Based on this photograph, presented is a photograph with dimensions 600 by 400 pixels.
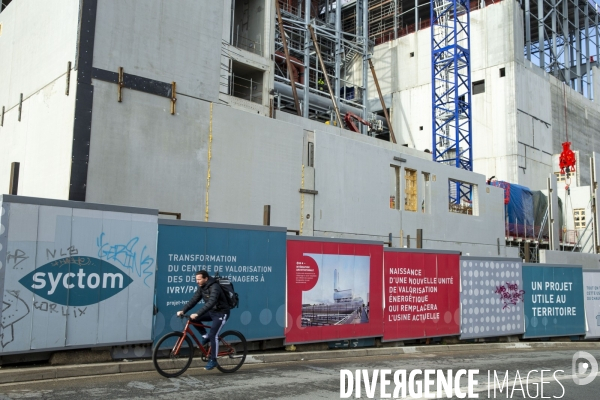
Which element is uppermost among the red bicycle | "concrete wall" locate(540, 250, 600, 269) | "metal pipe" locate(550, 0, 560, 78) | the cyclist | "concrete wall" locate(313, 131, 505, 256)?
"metal pipe" locate(550, 0, 560, 78)

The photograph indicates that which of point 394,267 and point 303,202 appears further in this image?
point 303,202

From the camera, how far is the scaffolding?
4342cm

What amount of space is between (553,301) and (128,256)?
14.4m

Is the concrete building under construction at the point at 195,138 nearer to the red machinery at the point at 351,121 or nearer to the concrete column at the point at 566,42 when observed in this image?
the red machinery at the point at 351,121

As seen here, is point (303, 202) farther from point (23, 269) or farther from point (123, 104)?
point (23, 269)

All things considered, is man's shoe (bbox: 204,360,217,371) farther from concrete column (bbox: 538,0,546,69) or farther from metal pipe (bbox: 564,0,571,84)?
metal pipe (bbox: 564,0,571,84)

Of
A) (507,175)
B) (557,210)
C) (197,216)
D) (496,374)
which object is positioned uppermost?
(507,175)

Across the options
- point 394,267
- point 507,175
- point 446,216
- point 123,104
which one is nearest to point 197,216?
point 123,104

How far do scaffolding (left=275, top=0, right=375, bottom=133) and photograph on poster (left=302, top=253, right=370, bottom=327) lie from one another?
27.6m

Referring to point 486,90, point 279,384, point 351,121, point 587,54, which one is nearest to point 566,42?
point 587,54

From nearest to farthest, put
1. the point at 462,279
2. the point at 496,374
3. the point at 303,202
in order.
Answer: the point at 496,374, the point at 462,279, the point at 303,202

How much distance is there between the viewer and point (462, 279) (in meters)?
16.2

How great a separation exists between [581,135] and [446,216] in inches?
1232

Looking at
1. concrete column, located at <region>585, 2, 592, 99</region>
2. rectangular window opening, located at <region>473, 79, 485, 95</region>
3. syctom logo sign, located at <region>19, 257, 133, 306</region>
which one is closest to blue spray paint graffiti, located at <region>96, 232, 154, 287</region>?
syctom logo sign, located at <region>19, 257, 133, 306</region>
